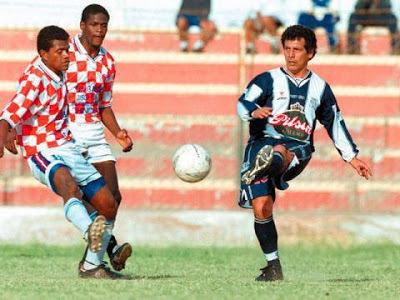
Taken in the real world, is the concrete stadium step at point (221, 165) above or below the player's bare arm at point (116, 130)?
below

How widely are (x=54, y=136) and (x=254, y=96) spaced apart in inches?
61.3

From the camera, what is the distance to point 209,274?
464 inches

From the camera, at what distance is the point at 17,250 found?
48.8ft

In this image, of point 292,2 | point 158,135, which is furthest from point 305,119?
point 292,2

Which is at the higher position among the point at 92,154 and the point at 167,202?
the point at 92,154

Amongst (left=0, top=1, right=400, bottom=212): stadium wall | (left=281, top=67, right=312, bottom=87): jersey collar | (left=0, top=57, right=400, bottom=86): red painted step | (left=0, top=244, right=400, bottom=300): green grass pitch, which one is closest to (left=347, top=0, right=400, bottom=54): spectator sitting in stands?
(left=0, top=1, right=400, bottom=212): stadium wall

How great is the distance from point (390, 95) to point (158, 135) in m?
4.20

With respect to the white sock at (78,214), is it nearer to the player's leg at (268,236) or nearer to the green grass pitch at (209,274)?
the green grass pitch at (209,274)

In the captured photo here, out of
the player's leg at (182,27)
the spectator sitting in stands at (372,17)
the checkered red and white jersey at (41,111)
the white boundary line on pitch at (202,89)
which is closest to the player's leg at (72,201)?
the checkered red and white jersey at (41,111)

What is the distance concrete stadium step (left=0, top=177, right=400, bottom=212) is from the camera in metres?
17.7

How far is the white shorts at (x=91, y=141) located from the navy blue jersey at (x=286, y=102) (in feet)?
4.31

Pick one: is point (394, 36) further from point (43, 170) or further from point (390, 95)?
point (43, 170)

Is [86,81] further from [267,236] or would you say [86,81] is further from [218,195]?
[218,195]

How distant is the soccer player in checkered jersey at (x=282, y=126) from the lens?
10438mm
